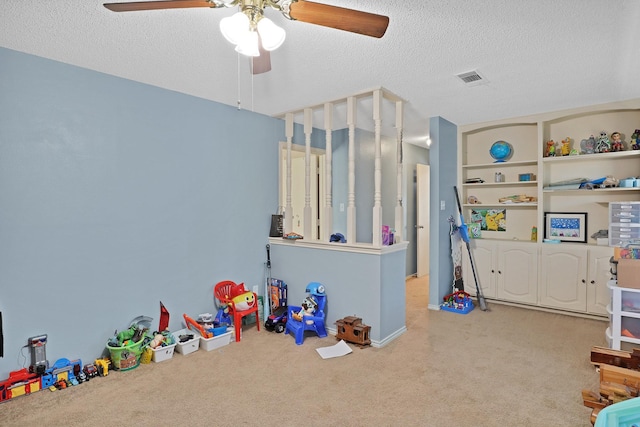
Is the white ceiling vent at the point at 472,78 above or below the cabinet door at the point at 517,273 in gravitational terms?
above

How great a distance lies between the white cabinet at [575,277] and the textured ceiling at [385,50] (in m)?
1.61

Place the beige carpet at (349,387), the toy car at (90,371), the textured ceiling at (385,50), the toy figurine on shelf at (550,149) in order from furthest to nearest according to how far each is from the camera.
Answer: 1. the toy figurine on shelf at (550,149)
2. the toy car at (90,371)
3. the beige carpet at (349,387)
4. the textured ceiling at (385,50)

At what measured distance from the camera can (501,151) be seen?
4.48m

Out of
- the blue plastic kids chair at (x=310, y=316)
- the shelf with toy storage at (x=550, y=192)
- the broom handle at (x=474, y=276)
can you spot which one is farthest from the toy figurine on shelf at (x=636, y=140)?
the blue plastic kids chair at (x=310, y=316)

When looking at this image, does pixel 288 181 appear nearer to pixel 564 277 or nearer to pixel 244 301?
pixel 244 301

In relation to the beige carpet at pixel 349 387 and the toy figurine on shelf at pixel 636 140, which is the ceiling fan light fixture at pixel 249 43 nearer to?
the beige carpet at pixel 349 387

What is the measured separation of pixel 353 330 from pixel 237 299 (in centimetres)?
115

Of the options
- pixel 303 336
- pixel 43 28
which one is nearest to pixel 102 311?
pixel 303 336

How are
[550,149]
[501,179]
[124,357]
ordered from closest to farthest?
[124,357] < [550,149] < [501,179]

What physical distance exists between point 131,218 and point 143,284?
575 millimetres

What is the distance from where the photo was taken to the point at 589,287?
12.6 feet

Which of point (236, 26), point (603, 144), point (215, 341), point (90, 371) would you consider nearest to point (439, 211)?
point (603, 144)

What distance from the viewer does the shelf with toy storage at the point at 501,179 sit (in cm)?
443

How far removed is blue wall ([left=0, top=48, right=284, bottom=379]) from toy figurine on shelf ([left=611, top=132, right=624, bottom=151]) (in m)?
3.87
